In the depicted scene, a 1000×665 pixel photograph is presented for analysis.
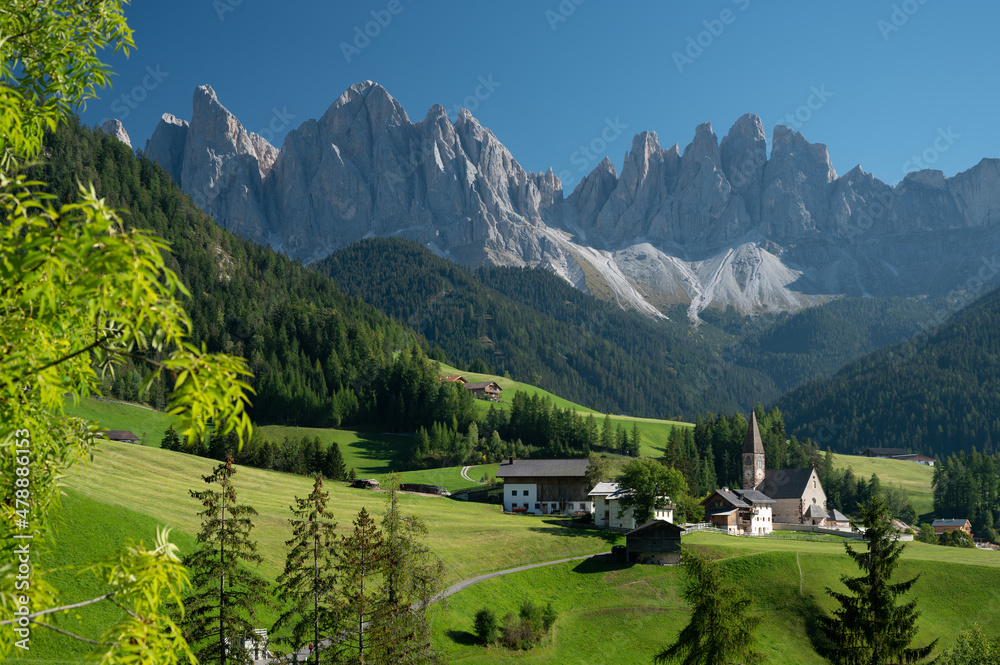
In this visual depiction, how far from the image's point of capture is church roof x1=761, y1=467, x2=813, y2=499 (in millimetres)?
117938

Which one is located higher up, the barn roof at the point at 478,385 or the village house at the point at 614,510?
the barn roof at the point at 478,385

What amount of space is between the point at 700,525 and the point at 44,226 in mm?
98373

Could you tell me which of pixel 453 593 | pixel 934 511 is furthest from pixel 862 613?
pixel 934 511

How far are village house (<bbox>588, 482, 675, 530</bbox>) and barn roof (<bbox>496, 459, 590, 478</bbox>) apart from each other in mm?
12337

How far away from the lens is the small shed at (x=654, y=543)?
238 ft

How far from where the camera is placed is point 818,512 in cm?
11644

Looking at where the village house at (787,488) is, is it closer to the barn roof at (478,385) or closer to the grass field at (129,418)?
the barn roof at (478,385)

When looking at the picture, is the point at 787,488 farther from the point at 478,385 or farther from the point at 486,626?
the point at 478,385

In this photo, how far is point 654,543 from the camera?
240ft

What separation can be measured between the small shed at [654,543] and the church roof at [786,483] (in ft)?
178

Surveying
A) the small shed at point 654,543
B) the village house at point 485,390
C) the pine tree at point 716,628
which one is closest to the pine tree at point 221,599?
the pine tree at point 716,628

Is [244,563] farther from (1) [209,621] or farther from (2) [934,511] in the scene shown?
(2) [934,511]

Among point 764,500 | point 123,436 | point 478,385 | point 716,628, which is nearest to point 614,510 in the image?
point 764,500

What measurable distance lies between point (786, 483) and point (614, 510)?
46.1 m
